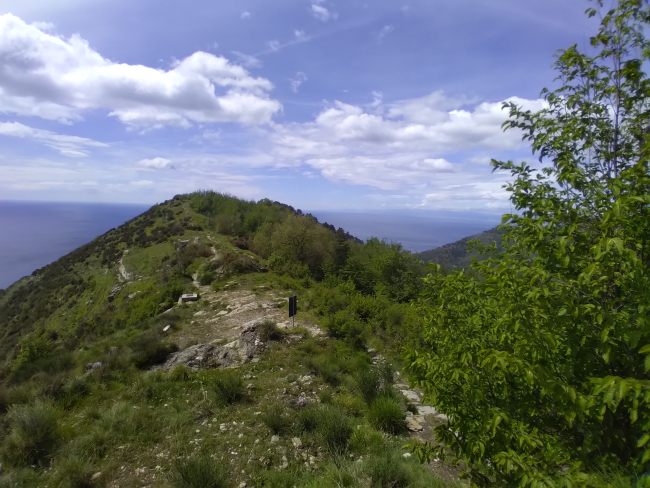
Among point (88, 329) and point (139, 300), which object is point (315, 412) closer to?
point (139, 300)

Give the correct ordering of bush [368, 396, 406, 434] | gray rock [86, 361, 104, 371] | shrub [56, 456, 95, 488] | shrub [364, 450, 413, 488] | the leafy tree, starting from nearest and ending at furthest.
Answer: the leafy tree → shrub [364, 450, 413, 488] → shrub [56, 456, 95, 488] → bush [368, 396, 406, 434] → gray rock [86, 361, 104, 371]

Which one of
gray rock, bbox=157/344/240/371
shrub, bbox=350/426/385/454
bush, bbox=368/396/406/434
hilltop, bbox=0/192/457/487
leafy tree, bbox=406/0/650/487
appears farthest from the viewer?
gray rock, bbox=157/344/240/371

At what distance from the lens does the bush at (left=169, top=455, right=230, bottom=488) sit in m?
4.70

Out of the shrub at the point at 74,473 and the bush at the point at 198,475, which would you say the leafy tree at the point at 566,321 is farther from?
the shrub at the point at 74,473

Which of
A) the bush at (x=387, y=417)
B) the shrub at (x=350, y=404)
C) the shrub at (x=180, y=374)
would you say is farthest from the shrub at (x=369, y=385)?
the shrub at (x=180, y=374)

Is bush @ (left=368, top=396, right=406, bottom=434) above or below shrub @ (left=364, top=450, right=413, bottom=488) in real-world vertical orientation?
below

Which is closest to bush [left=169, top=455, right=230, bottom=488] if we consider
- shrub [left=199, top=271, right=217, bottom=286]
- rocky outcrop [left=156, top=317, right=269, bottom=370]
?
rocky outcrop [left=156, top=317, right=269, bottom=370]

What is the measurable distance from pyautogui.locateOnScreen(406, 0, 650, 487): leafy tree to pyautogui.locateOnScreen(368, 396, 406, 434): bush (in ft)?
9.90

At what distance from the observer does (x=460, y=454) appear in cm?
316

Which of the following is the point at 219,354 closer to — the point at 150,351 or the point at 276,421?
the point at 150,351

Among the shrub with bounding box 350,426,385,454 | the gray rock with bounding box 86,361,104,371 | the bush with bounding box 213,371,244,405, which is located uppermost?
the shrub with bounding box 350,426,385,454

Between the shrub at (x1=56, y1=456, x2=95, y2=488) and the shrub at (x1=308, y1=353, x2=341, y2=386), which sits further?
the shrub at (x1=308, y1=353, x2=341, y2=386)

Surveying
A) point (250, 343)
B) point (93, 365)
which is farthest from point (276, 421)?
point (93, 365)

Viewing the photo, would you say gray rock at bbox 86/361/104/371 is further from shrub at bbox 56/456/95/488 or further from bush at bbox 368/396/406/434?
bush at bbox 368/396/406/434
